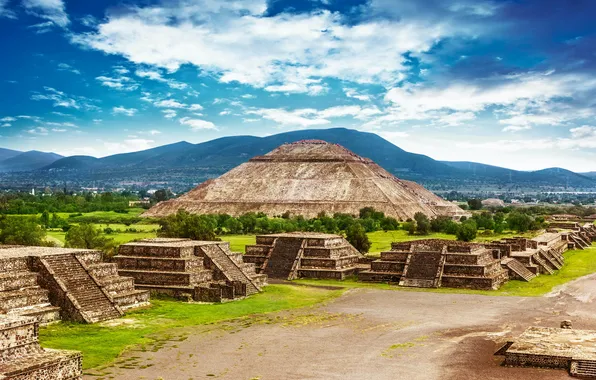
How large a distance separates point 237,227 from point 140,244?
53.6 meters

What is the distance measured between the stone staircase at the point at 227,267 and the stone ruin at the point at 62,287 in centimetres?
807

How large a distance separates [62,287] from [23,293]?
1925mm

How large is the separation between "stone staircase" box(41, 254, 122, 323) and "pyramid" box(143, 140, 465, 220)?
9867 cm

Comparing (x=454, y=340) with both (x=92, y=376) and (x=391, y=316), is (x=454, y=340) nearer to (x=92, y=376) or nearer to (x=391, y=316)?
(x=391, y=316)

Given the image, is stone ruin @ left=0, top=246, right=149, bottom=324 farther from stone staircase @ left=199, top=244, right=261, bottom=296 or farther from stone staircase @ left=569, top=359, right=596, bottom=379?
stone staircase @ left=569, top=359, right=596, bottom=379

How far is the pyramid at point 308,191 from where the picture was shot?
5591 inches

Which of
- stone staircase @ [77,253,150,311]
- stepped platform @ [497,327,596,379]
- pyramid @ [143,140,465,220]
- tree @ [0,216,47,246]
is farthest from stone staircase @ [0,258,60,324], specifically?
pyramid @ [143,140,465,220]

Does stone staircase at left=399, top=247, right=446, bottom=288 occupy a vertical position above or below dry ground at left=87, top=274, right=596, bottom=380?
above

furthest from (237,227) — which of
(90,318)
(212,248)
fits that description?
(90,318)

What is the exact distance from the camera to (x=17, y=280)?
34969mm

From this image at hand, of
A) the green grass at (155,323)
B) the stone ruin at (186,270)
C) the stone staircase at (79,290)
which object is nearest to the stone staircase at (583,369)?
the green grass at (155,323)

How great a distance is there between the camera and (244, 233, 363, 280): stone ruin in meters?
57.6

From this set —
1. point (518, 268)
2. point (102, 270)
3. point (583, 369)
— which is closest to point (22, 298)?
point (102, 270)

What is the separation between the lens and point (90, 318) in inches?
1382
